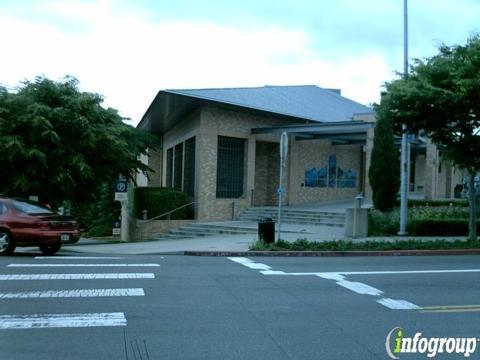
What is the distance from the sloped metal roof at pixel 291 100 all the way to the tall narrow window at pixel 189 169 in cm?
335

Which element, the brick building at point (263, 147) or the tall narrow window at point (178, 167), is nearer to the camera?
the brick building at point (263, 147)

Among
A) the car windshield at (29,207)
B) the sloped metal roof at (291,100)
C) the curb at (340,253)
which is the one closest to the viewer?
the car windshield at (29,207)

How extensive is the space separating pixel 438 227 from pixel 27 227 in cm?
1331

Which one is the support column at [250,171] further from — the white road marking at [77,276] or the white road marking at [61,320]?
the white road marking at [61,320]

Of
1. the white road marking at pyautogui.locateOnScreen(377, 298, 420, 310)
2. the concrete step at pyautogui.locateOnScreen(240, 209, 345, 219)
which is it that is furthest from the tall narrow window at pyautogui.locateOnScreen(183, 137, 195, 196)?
→ the white road marking at pyautogui.locateOnScreen(377, 298, 420, 310)

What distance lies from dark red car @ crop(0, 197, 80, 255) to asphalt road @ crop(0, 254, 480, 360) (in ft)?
6.44

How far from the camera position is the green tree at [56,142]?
2030 cm

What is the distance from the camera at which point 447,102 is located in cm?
1591

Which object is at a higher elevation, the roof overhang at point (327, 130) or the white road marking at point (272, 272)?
the roof overhang at point (327, 130)

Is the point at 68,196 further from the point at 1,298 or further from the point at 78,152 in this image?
the point at 1,298

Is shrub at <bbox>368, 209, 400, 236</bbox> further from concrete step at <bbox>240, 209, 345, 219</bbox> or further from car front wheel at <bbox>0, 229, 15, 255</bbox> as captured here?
car front wheel at <bbox>0, 229, 15, 255</bbox>

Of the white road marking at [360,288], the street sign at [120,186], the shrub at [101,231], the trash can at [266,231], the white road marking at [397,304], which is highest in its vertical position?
the street sign at [120,186]

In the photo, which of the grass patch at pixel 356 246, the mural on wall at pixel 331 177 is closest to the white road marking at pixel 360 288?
the grass patch at pixel 356 246

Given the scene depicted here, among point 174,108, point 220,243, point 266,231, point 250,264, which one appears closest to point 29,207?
point 220,243
